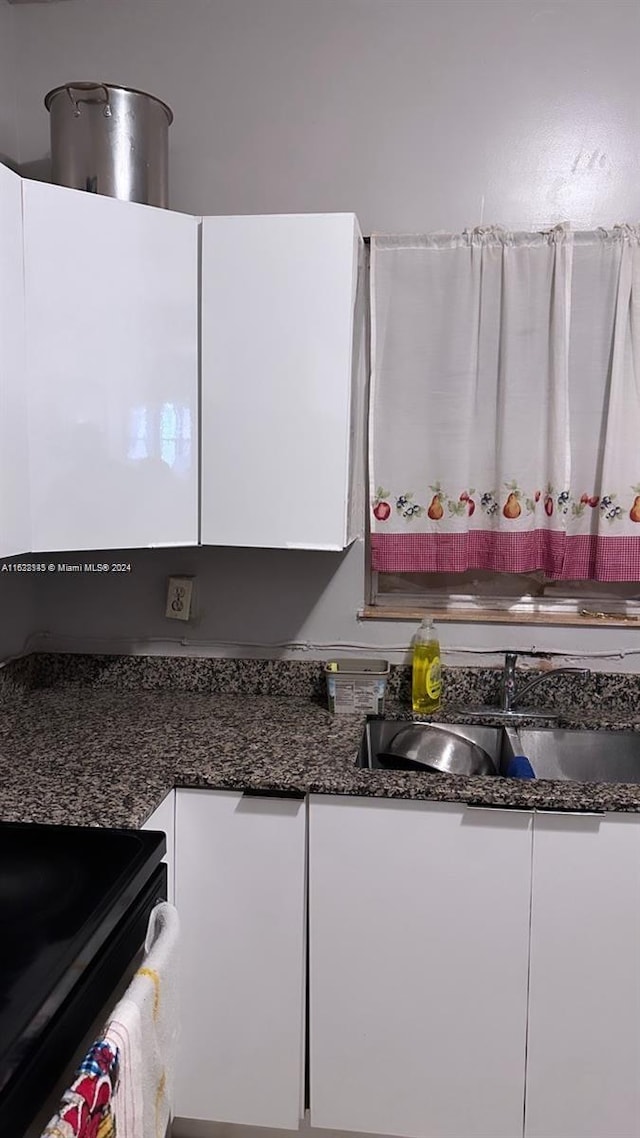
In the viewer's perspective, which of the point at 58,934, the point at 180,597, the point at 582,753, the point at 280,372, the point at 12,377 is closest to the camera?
the point at 58,934

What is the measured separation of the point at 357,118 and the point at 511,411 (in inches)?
32.3

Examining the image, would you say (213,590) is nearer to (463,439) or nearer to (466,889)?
(463,439)

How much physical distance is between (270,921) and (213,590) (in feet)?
2.95

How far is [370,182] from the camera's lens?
2215mm

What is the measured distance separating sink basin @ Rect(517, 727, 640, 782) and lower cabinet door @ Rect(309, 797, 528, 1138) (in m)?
0.45

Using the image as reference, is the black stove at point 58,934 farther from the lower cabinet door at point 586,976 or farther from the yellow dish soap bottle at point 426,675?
the yellow dish soap bottle at point 426,675

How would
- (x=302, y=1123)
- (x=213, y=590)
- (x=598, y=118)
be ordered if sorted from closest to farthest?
(x=302, y=1123)
(x=598, y=118)
(x=213, y=590)

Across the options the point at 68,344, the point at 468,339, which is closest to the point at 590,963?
the point at 468,339

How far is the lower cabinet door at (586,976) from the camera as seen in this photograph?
1.66 meters

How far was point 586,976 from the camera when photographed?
168 cm

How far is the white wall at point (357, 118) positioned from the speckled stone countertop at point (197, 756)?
23 centimetres

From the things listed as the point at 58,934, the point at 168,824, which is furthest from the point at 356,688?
the point at 58,934

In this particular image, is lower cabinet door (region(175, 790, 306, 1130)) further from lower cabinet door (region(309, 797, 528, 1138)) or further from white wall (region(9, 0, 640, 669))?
white wall (region(9, 0, 640, 669))

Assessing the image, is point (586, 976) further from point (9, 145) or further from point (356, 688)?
point (9, 145)
